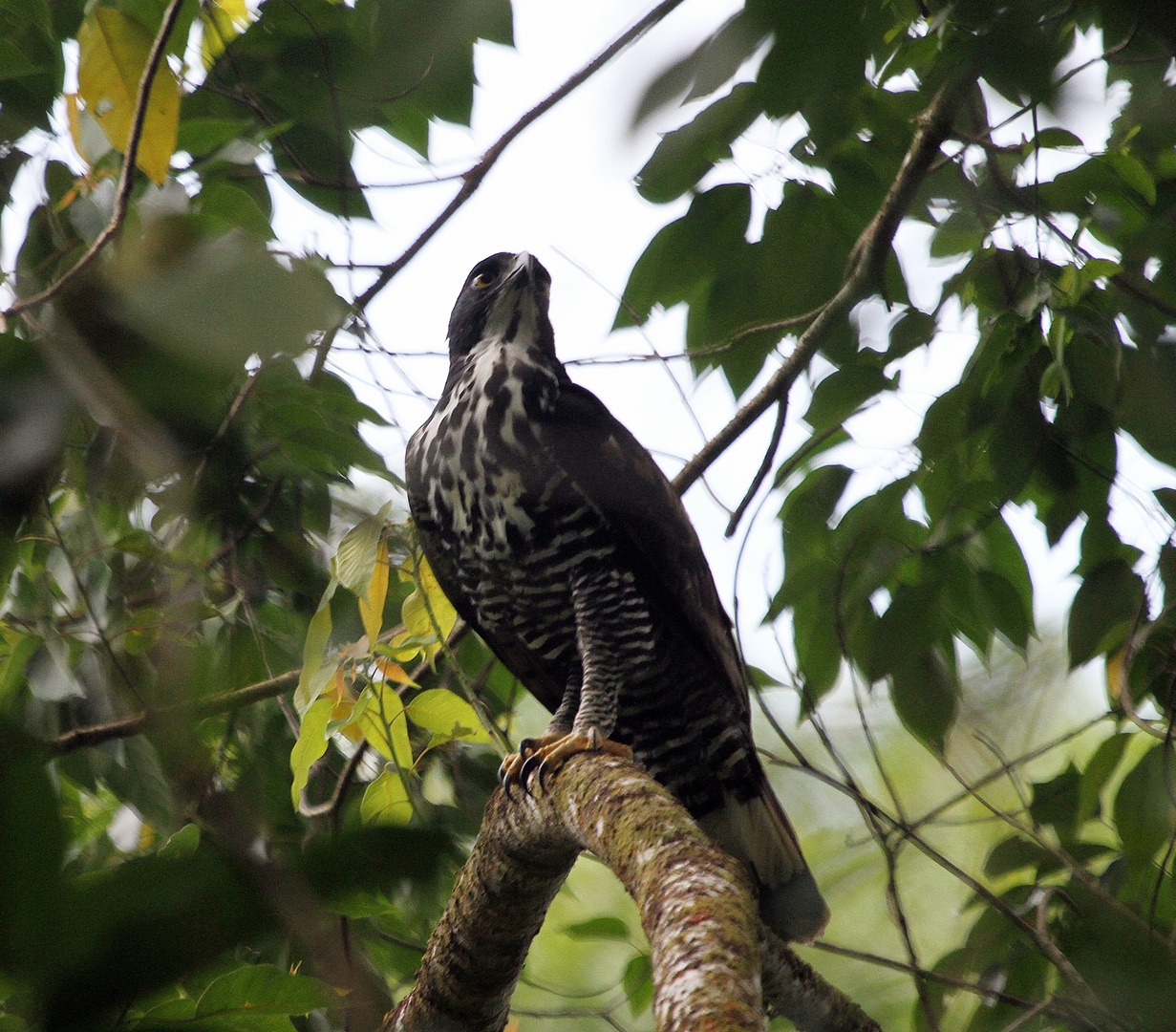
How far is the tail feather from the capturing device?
274 centimetres

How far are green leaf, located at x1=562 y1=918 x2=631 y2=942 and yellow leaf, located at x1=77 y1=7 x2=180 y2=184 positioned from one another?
1.99 m

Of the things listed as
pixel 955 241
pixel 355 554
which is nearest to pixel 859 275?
pixel 955 241

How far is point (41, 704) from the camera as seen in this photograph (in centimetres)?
212

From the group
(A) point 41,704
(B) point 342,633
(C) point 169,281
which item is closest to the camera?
(C) point 169,281

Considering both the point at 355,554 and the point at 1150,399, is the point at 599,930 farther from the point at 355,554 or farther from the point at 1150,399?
Answer: the point at 1150,399

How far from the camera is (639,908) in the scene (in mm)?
1396

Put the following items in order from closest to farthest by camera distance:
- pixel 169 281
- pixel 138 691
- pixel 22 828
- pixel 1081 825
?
pixel 22 828, pixel 169 281, pixel 138 691, pixel 1081 825

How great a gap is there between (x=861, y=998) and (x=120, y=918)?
248 centimetres

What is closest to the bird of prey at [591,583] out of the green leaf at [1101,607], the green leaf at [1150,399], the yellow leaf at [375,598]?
the yellow leaf at [375,598]

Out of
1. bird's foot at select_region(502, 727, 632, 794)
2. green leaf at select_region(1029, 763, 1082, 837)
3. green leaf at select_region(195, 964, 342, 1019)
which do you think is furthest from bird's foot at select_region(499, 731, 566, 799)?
green leaf at select_region(1029, 763, 1082, 837)

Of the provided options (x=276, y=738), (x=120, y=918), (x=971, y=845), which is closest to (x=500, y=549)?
(x=276, y=738)

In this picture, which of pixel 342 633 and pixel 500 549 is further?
pixel 500 549

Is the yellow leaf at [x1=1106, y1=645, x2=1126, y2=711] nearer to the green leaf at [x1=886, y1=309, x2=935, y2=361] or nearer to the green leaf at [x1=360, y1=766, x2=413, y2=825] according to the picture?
the green leaf at [x1=886, y1=309, x2=935, y2=361]

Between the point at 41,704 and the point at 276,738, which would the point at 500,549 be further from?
the point at 41,704
